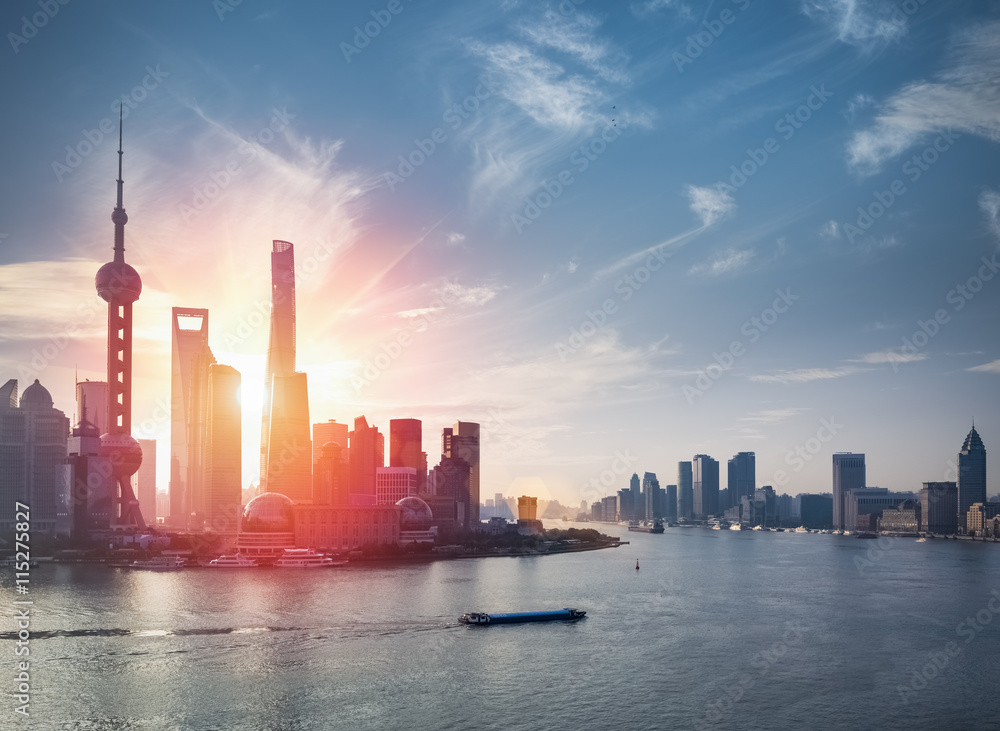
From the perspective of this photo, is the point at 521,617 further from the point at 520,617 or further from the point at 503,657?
the point at 503,657

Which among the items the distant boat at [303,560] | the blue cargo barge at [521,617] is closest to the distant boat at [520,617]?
the blue cargo barge at [521,617]

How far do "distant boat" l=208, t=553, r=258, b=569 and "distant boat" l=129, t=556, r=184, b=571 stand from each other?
6.45 meters

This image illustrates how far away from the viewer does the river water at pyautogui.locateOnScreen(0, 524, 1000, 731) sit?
50688 mm

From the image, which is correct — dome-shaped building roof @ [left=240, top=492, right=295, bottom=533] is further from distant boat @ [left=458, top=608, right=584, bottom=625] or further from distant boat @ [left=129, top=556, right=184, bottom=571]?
distant boat @ [left=458, top=608, right=584, bottom=625]

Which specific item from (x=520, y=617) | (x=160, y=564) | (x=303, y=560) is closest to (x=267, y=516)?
(x=303, y=560)

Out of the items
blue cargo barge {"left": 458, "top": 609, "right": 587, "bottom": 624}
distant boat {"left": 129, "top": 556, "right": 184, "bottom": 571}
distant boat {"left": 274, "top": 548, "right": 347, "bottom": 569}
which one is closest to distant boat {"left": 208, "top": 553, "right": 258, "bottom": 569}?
distant boat {"left": 274, "top": 548, "right": 347, "bottom": 569}

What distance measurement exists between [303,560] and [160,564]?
90.6 feet

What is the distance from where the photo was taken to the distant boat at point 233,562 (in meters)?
148

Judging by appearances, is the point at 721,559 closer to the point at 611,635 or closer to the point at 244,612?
the point at 611,635

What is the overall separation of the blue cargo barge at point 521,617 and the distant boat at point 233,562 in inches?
3116

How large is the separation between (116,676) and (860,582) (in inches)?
4367

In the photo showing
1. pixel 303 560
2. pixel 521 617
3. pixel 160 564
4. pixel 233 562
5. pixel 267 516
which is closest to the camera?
pixel 521 617

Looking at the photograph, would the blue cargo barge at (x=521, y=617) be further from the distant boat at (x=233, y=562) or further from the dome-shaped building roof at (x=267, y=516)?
the dome-shaped building roof at (x=267, y=516)

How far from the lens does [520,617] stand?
84812 millimetres
